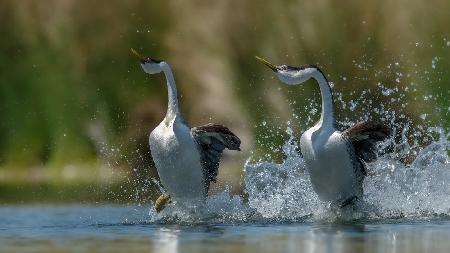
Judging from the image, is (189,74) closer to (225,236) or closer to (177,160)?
(177,160)

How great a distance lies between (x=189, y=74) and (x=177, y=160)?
14.9 m

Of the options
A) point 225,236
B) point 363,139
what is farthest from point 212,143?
point 225,236

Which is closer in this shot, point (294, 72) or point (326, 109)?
point (326, 109)

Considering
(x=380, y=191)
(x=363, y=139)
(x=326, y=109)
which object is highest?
(x=326, y=109)

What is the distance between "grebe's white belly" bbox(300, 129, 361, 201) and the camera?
17859 millimetres

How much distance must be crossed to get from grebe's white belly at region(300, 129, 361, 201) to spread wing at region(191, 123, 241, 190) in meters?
1.15

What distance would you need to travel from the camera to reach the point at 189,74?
33.2 meters

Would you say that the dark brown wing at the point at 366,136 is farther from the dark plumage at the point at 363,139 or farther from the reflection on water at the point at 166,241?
the reflection on water at the point at 166,241

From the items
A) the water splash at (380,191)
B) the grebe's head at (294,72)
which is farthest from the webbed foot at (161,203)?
the grebe's head at (294,72)

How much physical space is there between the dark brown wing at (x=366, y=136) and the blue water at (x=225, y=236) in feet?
3.28

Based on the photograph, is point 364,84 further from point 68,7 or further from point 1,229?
point 1,229

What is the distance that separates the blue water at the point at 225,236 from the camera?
1465 centimetres

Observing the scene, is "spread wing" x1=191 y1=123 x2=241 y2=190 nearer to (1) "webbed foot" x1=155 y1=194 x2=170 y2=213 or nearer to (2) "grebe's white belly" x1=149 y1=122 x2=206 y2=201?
(2) "grebe's white belly" x1=149 y1=122 x2=206 y2=201

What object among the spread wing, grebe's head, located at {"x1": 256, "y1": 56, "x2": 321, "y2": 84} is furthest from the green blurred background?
grebe's head, located at {"x1": 256, "y1": 56, "x2": 321, "y2": 84}
